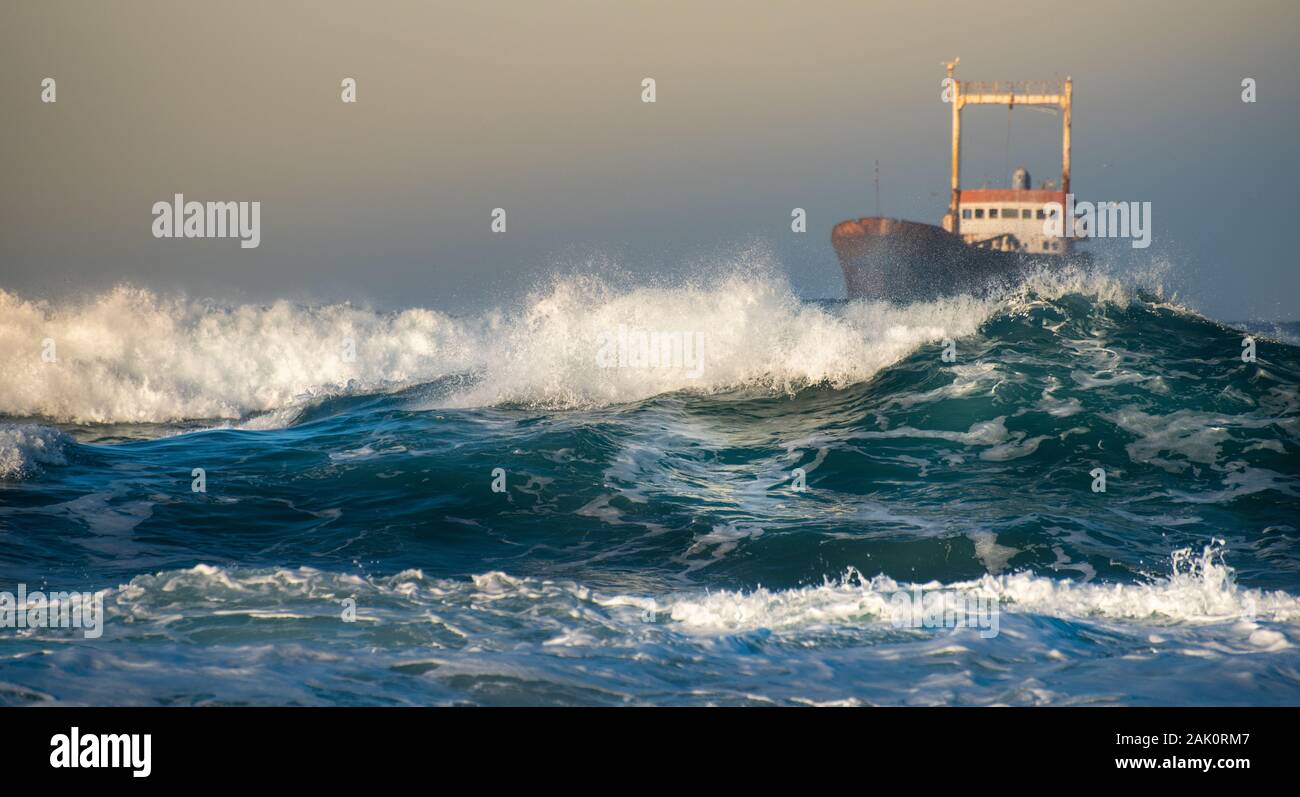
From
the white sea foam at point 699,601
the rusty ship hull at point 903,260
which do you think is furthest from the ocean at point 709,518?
the rusty ship hull at point 903,260

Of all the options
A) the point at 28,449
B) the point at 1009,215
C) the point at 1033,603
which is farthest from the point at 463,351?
the point at 1009,215

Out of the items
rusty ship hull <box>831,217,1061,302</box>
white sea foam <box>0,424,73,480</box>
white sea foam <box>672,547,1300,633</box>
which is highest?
rusty ship hull <box>831,217,1061,302</box>

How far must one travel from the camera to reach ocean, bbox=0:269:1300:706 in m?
5.58

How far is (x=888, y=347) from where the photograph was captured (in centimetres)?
A: 1830

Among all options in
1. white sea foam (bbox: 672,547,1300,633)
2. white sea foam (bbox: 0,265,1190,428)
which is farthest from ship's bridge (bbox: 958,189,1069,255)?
white sea foam (bbox: 672,547,1300,633)

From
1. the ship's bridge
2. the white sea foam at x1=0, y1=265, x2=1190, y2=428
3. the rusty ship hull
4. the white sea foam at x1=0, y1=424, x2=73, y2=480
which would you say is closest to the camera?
the white sea foam at x1=0, y1=424, x2=73, y2=480

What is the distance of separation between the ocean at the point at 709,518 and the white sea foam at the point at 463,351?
0.34 ft

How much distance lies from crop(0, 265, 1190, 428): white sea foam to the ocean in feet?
0.34

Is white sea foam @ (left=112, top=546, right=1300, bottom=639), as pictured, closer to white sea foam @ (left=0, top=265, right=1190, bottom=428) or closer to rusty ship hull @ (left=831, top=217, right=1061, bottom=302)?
white sea foam @ (left=0, top=265, right=1190, bottom=428)

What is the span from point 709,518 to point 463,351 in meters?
19.3

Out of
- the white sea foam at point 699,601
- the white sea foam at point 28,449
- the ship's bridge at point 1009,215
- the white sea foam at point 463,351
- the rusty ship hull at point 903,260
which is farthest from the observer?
the ship's bridge at point 1009,215

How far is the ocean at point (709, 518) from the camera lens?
5582 mm

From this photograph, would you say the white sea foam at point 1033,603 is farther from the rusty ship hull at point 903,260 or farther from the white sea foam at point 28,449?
the rusty ship hull at point 903,260
